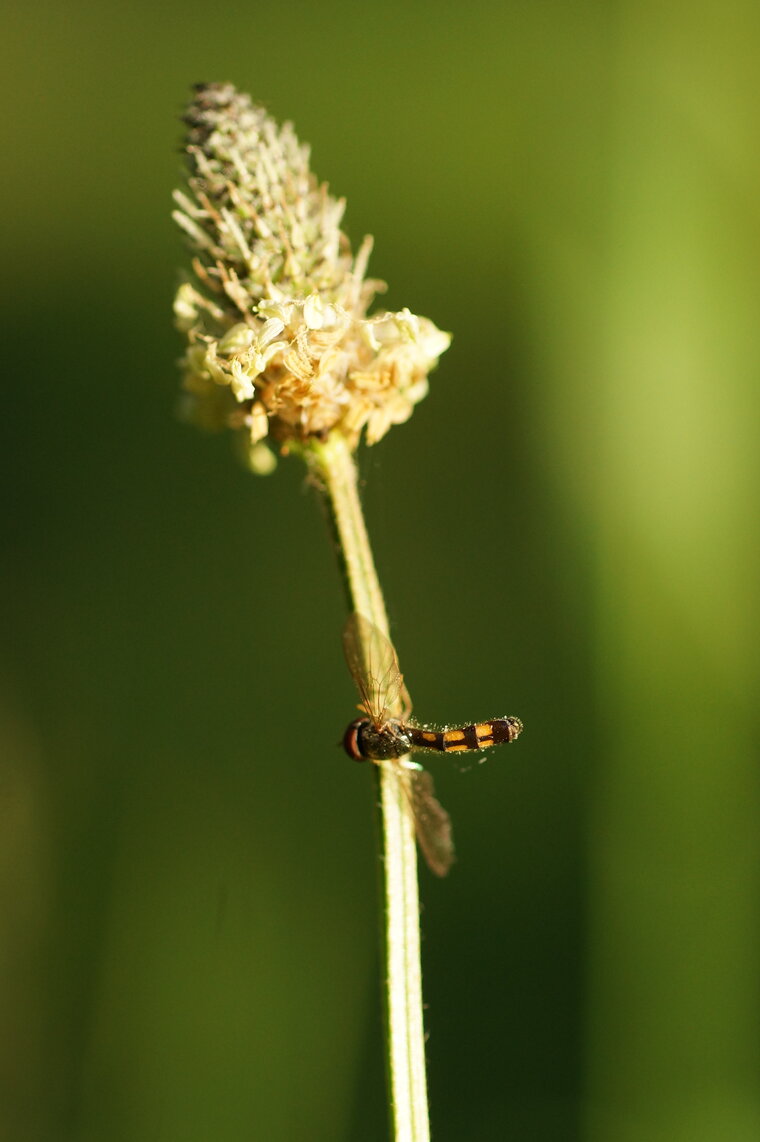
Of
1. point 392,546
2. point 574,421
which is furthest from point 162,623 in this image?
point 574,421

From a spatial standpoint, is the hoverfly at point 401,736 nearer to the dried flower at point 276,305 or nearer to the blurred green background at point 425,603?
the dried flower at point 276,305

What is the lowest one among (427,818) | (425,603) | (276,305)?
(427,818)

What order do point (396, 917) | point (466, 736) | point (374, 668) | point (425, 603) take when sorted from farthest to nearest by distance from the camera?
point (425, 603) → point (466, 736) → point (374, 668) → point (396, 917)

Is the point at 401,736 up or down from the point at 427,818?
up

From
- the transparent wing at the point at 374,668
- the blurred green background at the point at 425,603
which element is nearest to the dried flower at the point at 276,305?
the transparent wing at the point at 374,668

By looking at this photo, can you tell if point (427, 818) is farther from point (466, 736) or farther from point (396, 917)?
point (396, 917)

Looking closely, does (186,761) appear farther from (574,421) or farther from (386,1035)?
(386,1035)

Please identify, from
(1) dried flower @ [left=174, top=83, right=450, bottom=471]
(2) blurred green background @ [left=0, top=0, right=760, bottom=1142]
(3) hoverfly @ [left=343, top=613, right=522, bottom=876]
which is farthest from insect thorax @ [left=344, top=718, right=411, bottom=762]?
(2) blurred green background @ [left=0, top=0, right=760, bottom=1142]

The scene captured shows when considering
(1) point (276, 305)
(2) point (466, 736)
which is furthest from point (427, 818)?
(1) point (276, 305)
